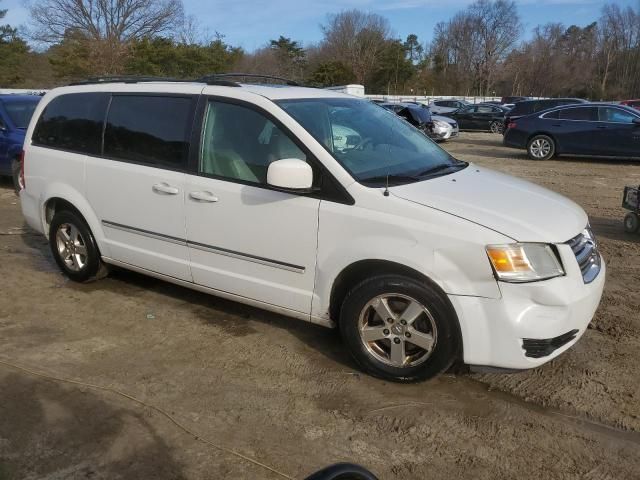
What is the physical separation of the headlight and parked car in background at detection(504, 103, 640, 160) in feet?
40.9

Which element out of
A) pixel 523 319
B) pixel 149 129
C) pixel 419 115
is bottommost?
pixel 523 319

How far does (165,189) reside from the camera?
4312 millimetres

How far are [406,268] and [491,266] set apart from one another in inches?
19.2

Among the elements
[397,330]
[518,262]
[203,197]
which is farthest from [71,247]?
[518,262]

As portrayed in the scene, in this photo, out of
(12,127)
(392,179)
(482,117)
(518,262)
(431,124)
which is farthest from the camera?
(482,117)

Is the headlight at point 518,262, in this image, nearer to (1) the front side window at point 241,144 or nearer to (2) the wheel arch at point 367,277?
(2) the wheel arch at point 367,277

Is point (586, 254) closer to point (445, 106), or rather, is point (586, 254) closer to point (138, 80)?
point (138, 80)

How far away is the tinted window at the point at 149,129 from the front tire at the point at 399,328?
1.79 meters

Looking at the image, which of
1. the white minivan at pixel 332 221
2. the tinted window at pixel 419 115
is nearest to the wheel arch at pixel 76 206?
the white minivan at pixel 332 221

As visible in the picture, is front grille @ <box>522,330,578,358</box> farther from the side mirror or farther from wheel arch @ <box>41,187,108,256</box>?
wheel arch @ <box>41,187,108,256</box>

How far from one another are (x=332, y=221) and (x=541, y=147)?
521 inches

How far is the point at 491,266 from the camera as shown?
3.12 metres

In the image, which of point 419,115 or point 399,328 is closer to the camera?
point 399,328

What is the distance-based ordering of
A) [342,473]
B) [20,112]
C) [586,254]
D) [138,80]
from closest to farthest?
[342,473]
[586,254]
[138,80]
[20,112]
